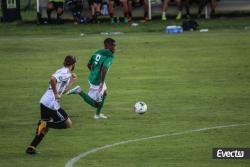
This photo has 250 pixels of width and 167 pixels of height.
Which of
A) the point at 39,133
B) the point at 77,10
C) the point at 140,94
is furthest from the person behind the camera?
the point at 77,10

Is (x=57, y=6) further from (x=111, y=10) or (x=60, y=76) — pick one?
(x=60, y=76)

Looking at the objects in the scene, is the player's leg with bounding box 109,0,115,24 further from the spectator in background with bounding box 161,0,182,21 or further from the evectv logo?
the evectv logo

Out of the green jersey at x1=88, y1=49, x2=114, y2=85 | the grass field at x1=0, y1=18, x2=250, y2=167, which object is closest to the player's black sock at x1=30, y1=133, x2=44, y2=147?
the grass field at x1=0, y1=18, x2=250, y2=167

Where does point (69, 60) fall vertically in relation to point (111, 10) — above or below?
above

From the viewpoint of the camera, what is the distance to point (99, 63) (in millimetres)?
22344

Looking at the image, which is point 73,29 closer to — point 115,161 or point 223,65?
point 223,65

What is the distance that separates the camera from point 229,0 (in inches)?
1907

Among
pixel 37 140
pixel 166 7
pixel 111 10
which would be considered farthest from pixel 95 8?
pixel 37 140

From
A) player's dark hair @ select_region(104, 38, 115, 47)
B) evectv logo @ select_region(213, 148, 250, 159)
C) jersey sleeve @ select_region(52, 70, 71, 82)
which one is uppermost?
player's dark hair @ select_region(104, 38, 115, 47)

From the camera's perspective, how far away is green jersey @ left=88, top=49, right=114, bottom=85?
22250 millimetres

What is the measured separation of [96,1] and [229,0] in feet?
23.0

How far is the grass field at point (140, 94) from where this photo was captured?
18688mm

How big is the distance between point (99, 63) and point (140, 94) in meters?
5.19

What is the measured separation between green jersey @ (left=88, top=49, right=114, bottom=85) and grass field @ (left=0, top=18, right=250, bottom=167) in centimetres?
103
